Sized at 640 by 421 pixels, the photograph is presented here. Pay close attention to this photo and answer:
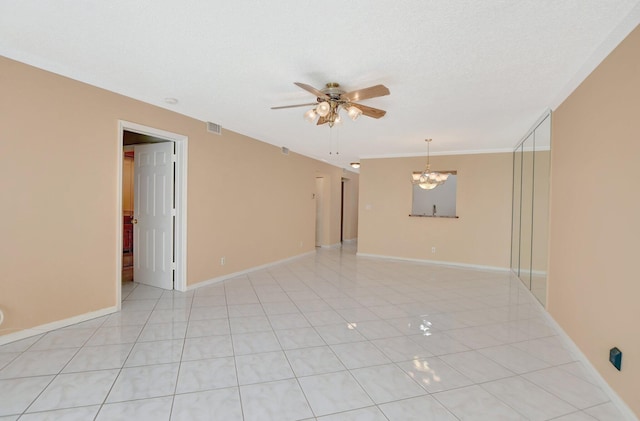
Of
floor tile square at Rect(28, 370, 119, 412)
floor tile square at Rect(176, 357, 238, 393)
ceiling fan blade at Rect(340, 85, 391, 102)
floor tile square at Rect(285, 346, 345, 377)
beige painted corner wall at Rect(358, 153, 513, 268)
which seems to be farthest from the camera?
beige painted corner wall at Rect(358, 153, 513, 268)

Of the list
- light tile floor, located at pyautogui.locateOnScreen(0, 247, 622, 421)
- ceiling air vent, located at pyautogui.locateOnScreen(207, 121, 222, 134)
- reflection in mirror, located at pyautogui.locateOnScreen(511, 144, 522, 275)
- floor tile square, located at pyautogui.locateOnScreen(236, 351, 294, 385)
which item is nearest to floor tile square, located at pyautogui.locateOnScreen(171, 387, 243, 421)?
light tile floor, located at pyautogui.locateOnScreen(0, 247, 622, 421)

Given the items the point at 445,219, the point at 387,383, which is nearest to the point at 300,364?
the point at 387,383

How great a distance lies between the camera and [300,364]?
7.63 feet

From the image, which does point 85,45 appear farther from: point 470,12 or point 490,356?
point 490,356

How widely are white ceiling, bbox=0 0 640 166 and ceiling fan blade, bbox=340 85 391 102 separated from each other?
22cm

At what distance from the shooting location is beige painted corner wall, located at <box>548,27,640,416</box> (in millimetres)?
1793

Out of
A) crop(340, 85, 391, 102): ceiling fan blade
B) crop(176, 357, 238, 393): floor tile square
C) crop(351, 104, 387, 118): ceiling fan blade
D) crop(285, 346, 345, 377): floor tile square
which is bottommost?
crop(285, 346, 345, 377): floor tile square

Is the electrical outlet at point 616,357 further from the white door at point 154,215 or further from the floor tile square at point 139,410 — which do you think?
the white door at point 154,215

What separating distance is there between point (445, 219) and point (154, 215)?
18.0 ft

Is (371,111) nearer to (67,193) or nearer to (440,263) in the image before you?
(67,193)

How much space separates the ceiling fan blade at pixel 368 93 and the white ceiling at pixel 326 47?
0.22 meters

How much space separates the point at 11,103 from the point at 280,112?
8.26ft

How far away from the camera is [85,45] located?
2.35 meters

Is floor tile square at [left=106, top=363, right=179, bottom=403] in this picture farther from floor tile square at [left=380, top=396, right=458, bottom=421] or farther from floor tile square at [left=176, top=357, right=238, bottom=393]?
floor tile square at [left=380, top=396, right=458, bottom=421]
